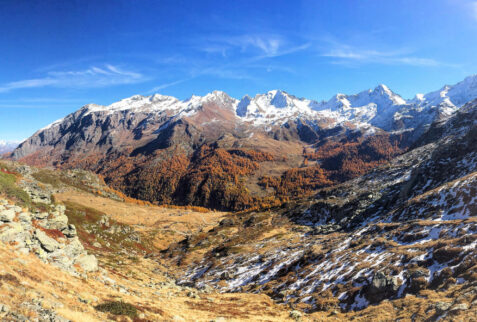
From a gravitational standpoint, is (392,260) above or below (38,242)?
below

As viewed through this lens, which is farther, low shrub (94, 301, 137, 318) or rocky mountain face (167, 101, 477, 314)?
rocky mountain face (167, 101, 477, 314)

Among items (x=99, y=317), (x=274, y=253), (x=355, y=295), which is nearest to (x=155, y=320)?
(x=99, y=317)

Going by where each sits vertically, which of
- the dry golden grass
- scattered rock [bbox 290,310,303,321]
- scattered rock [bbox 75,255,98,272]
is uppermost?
scattered rock [bbox 75,255,98,272]

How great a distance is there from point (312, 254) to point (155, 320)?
37036 mm

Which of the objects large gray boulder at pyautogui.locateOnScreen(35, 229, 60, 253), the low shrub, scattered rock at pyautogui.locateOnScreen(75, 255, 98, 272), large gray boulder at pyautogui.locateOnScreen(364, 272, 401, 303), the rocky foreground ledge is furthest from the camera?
scattered rock at pyautogui.locateOnScreen(75, 255, 98, 272)

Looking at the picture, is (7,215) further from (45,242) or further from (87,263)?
(87,263)

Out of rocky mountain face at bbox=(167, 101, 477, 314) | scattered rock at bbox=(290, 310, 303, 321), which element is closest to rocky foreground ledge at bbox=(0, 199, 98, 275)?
scattered rock at bbox=(290, 310, 303, 321)

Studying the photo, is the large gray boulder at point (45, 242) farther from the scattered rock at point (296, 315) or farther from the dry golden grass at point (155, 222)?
the dry golden grass at point (155, 222)

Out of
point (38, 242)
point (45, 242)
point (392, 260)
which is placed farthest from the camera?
point (392, 260)

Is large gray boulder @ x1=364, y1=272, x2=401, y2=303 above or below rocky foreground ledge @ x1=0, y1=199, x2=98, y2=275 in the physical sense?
below

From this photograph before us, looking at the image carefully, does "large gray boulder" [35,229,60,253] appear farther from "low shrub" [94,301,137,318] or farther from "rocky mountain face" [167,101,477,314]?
"rocky mountain face" [167,101,477,314]

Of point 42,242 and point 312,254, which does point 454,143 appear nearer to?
point 312,254

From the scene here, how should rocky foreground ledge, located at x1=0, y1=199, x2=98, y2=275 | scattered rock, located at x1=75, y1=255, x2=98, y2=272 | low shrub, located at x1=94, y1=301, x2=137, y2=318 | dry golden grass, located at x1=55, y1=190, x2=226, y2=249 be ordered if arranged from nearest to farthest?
low shrub, located at x1=94, y1=301, x2=137, y2=318, rocky foreground ledge, located at x1=0, y1=199, x2=98, y2=275, scattered rock, located at x1=75, y1=255, x2=98, y2=272, dry golden grass, located at x1=55, y1=190, x2=226, y2=249

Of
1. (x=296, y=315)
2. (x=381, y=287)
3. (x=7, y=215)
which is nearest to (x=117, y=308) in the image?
(x=7, y=215)
